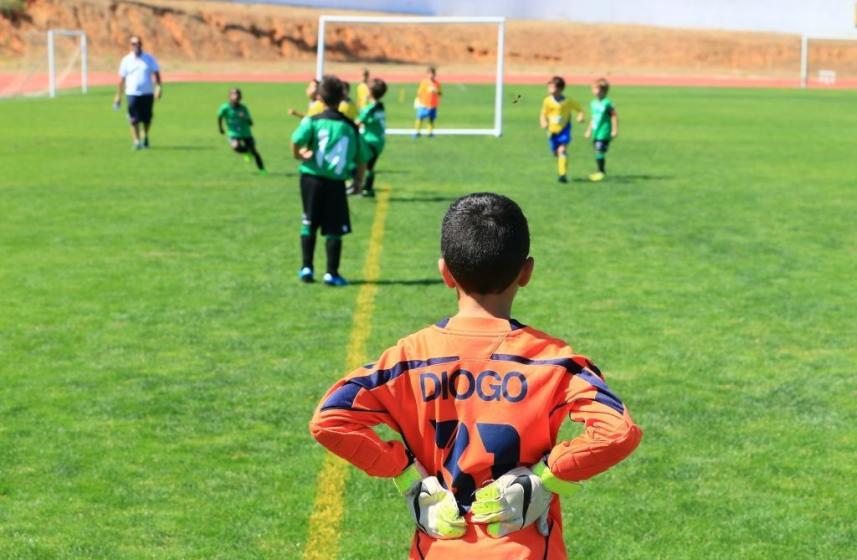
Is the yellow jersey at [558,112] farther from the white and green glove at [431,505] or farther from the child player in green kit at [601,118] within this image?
the white and green glove at [431,505]

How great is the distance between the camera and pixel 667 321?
417 inches

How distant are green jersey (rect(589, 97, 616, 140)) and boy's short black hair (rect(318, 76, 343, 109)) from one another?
995 centimetres

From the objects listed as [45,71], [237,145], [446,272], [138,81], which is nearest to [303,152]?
[446,272]

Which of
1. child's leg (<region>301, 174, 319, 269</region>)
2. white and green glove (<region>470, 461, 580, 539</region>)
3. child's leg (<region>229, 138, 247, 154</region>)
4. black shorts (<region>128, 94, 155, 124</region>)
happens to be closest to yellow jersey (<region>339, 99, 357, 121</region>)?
child's leg (<region>229, 138, 247, 154</region>)

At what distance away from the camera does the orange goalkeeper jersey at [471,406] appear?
3.14 meters

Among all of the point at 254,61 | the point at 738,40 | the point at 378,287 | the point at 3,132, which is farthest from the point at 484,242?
the point at 738,40

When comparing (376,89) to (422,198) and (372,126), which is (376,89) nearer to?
(372,126)

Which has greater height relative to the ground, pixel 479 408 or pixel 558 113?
pixel 558 113

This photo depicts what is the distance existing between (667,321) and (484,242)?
7651 millimetres

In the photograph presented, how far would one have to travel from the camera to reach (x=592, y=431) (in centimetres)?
307

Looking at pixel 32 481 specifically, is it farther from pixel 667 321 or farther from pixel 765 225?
pixel 765 225

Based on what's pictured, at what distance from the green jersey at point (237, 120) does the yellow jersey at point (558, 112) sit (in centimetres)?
500

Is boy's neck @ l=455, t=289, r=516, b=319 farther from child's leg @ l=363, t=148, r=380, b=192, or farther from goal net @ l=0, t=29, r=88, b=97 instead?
goal net @ l=0, t=29, r=88, b=97

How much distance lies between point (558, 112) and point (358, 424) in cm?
1725
